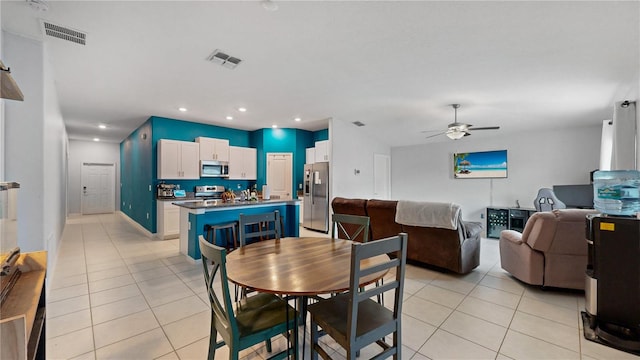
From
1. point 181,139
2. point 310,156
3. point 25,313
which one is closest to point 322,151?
point 310,156

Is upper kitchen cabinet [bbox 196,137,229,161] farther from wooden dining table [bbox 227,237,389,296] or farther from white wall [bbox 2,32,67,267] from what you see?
wooden dining table [bbox 227,237,389,296]

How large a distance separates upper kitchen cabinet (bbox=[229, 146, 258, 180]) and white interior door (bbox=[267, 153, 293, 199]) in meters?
0.43

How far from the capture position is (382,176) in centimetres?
757

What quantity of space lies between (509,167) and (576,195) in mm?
1304

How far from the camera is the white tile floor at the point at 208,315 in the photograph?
1.95 m

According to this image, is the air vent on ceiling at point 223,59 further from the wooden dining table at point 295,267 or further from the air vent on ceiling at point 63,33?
the wooden dining table at point 295,267

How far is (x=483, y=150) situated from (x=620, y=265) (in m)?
4.95

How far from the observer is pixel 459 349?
197 centimetres

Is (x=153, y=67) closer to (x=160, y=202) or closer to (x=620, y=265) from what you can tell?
(x=160, y=202)

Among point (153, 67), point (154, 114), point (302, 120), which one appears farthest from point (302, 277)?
point (154, 114)

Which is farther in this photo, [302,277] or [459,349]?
[459,349]

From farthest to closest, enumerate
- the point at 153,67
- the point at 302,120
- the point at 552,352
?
1. the point at 302,120
2. the point at 153,67
3. the point at 552,352

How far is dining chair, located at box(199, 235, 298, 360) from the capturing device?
4.45 ft

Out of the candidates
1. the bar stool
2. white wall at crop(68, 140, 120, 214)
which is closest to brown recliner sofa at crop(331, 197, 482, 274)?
the bar stool
